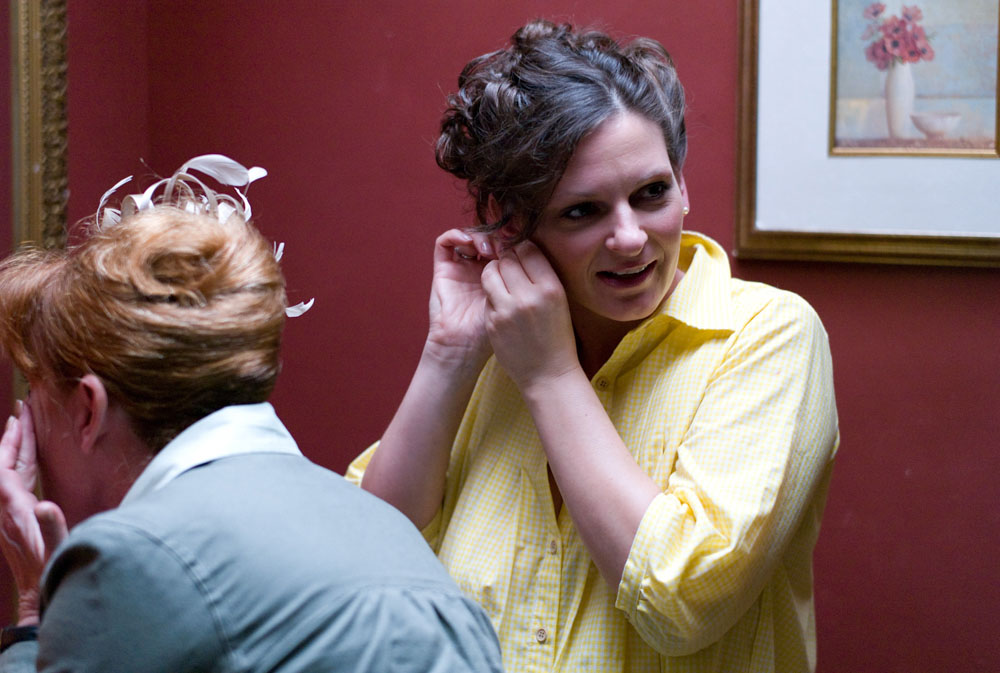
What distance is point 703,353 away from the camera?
4.87ft

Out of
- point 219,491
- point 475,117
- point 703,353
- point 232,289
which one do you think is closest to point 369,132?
point 475,117

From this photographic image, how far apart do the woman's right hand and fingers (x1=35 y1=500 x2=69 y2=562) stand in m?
0.63

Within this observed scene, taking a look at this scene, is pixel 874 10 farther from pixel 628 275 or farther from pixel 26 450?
pixel 26 450

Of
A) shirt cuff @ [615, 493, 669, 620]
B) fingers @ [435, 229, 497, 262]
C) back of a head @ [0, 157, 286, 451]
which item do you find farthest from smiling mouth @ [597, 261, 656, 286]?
back of a head @ [0, 157, 286, 451]

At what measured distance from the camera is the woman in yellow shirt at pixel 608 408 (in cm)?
133

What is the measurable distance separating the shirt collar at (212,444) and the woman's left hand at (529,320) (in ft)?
1.57

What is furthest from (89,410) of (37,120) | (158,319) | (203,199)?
(37,120)

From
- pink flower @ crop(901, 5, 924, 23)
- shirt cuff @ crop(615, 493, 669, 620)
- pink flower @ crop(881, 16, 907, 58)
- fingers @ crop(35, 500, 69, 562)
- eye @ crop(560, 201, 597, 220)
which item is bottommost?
shirt cuff @ crop(615, 493, 669, 620)

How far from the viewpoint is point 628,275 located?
1520mm

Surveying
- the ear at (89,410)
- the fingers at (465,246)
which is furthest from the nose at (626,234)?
the ear at (89,410)

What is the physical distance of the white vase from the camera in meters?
1.98

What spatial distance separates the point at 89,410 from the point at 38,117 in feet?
3.90

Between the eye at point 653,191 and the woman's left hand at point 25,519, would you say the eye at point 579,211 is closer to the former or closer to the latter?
the eye at point 653,191

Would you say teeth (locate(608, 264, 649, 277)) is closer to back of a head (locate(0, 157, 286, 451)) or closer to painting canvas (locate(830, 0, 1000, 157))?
back of a head (locate(0, 157, 286, 451))
